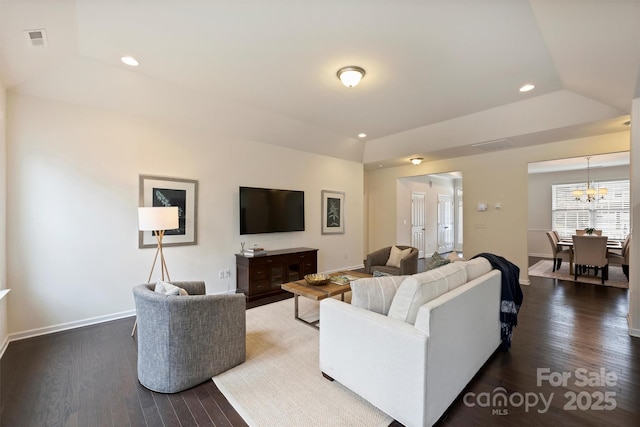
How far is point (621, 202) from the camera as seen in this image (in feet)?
22.8

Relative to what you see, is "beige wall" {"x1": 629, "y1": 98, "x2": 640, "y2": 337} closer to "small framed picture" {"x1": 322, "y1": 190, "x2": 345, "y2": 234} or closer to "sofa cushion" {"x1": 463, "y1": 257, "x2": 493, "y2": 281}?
"sofa cushion" {"x1": 463, "y1": 257, "x2": 493, "y2": 281}

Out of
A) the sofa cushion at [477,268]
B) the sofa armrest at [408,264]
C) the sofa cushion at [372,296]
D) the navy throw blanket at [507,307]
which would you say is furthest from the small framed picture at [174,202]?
the navy throw blanket at [507,307]

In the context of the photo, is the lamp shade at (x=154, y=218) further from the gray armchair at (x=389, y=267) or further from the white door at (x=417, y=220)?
the white door at (x=417, y=220)

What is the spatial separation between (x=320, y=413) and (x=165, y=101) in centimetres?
384

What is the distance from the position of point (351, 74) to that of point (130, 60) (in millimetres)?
2316

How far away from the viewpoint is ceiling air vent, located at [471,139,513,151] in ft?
15.3

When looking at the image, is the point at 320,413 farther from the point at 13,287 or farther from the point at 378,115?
the point at 378,115

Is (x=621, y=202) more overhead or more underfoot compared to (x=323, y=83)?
more underfoot

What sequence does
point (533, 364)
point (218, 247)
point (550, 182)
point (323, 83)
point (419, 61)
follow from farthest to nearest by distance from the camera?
point (550, 182), point (218, 247), point (323, 83), point (419, 61), point (533, 364)

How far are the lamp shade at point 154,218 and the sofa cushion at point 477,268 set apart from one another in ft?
10.1

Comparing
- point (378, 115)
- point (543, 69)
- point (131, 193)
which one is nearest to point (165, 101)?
point (131, 193)

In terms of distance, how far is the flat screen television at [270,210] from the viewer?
457cm

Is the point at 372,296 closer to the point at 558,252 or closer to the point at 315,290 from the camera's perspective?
the point at 315,290

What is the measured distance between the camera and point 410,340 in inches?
62.4
